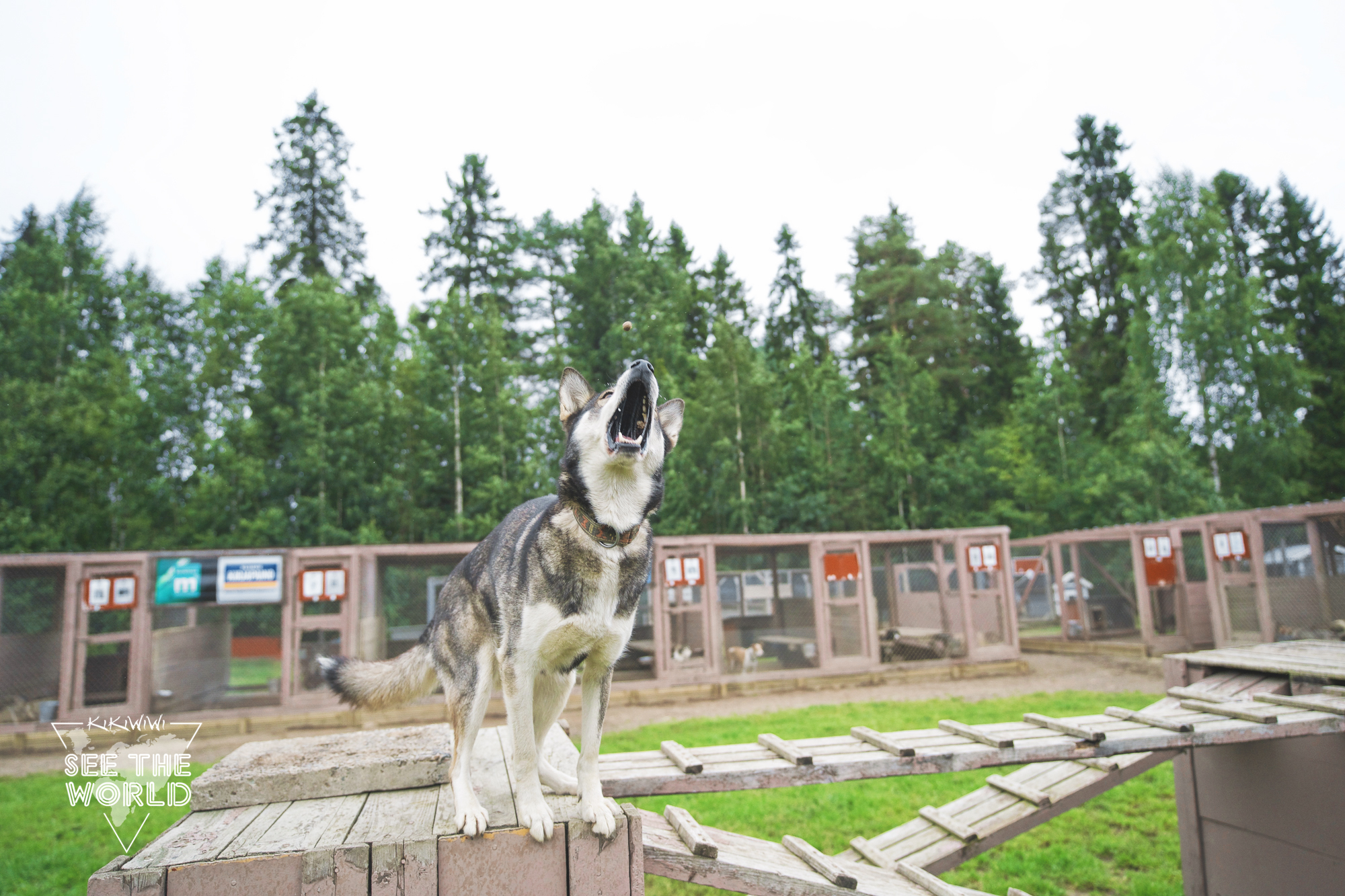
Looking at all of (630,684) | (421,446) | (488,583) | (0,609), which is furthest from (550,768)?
(421,446)

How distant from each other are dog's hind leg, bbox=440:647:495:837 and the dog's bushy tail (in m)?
0.27

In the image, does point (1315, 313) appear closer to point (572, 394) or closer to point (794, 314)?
point (794, 314)

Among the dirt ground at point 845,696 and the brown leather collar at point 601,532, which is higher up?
the brown leather collar at point 601,532

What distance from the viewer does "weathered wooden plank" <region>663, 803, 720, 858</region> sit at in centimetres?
269

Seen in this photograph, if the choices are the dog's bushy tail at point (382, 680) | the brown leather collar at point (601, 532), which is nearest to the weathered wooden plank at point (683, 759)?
the dog's bushy tail at point (382, 680)

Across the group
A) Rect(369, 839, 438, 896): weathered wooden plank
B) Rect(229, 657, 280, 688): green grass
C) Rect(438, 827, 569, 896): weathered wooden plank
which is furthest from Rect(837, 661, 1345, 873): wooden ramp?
Rect(229, 657, 280, 688): green grass

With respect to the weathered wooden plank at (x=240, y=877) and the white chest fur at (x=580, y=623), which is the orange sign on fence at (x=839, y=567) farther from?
the weathered wooden plank at (x=240, y=877)

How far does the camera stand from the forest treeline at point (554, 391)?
18.3 meters

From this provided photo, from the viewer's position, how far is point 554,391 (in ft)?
70.1

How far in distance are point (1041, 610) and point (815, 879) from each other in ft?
68.0

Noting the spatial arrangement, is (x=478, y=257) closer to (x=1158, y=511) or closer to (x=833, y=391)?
(x=833, y=391)

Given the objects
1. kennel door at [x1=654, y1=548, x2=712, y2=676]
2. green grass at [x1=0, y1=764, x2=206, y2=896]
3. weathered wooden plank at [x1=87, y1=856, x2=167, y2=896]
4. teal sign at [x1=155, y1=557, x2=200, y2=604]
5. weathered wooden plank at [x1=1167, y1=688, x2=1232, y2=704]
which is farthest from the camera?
kennel door at [x1=654, y1=548, x2=712, y2=676]

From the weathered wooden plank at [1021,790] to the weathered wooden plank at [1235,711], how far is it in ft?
2.97

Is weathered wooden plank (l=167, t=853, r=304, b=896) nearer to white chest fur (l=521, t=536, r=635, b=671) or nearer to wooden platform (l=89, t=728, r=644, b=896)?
wooden platform (l=89, t=728, r=644, b=896)
